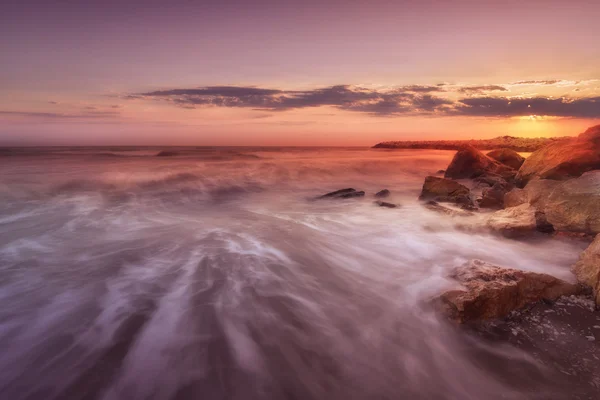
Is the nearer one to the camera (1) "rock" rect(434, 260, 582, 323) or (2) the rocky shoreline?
(1) "rock" rect(434, 260, 582, 323)

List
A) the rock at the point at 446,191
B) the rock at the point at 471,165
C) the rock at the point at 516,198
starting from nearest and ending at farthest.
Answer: the rock at the point at 516,198, the rock at the point at 446,191, the rock at the point at 471,165

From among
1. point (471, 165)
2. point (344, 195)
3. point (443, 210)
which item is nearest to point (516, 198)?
point (443, 210)

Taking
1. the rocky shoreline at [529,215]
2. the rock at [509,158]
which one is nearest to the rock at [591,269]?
the rocky shoreline at [529,215]

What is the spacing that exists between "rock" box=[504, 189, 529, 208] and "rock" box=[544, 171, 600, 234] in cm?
115

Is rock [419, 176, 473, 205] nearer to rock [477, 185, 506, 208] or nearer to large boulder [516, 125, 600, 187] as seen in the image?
rock [477, 185, 506, 208]

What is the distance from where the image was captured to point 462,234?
7.14 m

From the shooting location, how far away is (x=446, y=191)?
1028 cm

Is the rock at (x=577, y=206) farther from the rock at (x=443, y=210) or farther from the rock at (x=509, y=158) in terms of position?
the rock at (x=509, y=158)

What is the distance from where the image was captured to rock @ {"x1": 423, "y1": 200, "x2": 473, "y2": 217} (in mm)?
8312

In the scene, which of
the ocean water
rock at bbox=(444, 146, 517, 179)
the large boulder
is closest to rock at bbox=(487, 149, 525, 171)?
rock at bbox=(444, 146, 517, 179)

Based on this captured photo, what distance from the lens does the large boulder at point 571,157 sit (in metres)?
8.56

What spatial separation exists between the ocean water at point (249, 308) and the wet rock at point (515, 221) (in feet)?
1.15

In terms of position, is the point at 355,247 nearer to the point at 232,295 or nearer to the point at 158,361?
the point at 232,295

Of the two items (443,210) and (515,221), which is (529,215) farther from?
(443,210)
